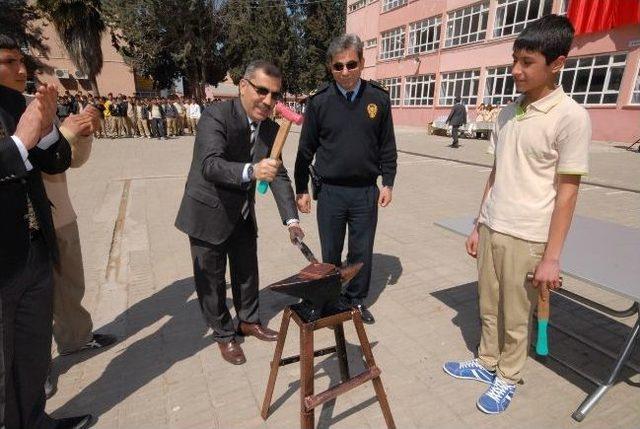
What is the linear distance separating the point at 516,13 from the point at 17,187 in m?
24.0

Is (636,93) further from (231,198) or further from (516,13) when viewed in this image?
(231,198)

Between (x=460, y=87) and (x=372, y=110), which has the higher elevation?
(x=460, y=87)

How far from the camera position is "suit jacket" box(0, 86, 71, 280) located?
1.54 metres

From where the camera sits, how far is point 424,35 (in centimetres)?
2683

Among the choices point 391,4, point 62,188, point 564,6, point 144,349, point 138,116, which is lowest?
point 144,349

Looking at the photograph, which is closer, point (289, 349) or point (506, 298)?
point (506, 298)

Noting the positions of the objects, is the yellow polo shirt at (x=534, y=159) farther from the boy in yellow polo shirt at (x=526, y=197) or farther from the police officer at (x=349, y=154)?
the police officer at (x=349, y=154)

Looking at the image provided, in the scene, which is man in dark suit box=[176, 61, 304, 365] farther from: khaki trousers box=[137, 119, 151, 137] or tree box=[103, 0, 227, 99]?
tree box=[103, 0, 227, 99]

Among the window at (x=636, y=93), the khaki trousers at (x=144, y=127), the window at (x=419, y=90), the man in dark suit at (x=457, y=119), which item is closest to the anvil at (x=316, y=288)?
the man in dark suit at (x=457, y=119)

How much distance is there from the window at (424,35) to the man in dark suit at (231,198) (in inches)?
1049

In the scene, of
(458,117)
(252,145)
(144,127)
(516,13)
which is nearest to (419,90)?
(516,13)

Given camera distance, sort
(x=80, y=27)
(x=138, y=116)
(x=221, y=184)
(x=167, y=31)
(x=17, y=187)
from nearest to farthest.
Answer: (x=17, y=187) → (x=221, y=184) → (x=138, y=116) → (x=80, y=27) → (x=167, y=31)

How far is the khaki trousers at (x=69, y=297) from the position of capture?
2717 mm

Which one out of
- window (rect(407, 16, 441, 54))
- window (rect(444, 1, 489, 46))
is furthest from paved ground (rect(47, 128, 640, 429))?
window (rect(407, 16, 441, 54))
